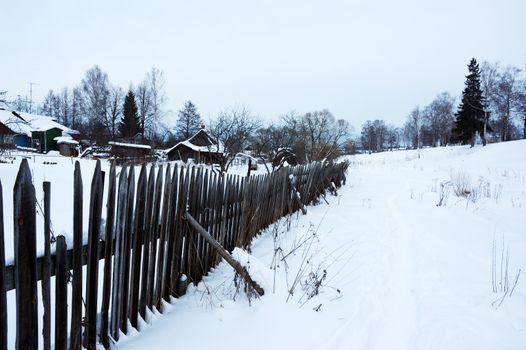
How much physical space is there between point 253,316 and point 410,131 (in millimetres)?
88152

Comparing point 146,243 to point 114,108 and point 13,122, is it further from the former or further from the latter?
point 114,108

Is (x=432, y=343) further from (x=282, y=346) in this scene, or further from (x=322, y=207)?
(x=322, y=207)

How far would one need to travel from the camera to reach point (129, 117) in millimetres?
55750

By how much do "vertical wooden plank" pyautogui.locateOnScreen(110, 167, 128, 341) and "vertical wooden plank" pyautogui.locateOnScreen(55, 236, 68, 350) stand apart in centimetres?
44

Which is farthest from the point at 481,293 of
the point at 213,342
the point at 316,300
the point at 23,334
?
the point at 23,334

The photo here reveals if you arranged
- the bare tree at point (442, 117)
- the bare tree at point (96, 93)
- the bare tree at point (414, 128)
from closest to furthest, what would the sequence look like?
the bare tree at point (96, 93) < the bare tree at point (442, 117) < the bare tree at point (414, 128)

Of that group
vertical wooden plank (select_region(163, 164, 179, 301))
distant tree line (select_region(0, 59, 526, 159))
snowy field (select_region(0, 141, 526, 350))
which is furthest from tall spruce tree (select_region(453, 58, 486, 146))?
vertical wooden plank (select_region(163, 164, 179, 301))

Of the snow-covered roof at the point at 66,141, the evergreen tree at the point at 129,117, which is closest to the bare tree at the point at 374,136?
the evergreen tree at the point at 129,117

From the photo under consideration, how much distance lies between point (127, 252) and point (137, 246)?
5.1 inches

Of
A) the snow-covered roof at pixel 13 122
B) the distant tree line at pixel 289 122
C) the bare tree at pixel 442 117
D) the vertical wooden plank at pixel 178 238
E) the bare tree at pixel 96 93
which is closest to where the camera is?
the vertical wooden plank at pixel 178 238

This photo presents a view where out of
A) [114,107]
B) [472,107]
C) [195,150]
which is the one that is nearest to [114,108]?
[114,107]

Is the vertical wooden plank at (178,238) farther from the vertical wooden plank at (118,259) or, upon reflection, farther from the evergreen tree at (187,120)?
the evergreen tree at (187,120)

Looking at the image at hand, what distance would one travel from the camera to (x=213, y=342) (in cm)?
259

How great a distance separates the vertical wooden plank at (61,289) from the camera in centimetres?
196
